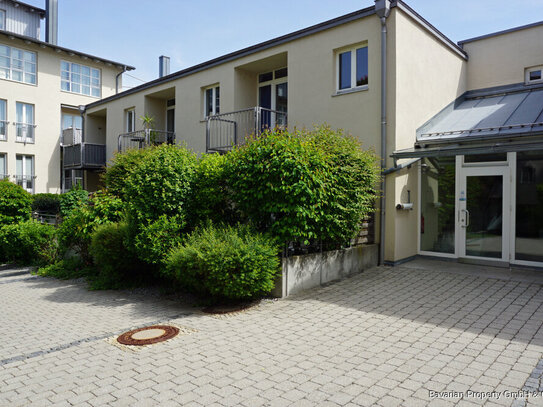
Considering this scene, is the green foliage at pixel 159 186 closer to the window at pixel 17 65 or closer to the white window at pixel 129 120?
the white window at pixel 129 120

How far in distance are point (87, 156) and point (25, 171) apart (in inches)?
174

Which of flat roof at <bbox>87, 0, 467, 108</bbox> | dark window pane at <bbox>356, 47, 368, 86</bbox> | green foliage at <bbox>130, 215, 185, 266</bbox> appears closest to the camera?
green foliage at <bbox>130, 215, 185, 266</bbox>

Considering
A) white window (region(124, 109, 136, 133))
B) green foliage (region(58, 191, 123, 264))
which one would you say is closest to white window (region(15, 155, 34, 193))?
white window (region(124, 109, 136, 133))

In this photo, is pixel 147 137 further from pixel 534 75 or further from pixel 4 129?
pixel 534 75

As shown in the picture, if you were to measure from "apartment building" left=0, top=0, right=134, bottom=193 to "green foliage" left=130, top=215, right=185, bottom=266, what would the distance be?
53.9ft

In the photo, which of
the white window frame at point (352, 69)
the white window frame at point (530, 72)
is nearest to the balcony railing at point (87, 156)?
the white window frame at point (352, 69)

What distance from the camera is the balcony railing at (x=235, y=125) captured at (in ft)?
45.5

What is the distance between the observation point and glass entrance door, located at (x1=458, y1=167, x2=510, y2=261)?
9461 mm

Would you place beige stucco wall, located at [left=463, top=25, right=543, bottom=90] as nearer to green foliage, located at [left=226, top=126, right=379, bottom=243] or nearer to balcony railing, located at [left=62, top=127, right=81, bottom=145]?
green foliage, located at [left=226, top=126, right=379, bottom=243]

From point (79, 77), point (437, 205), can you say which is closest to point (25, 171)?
point (79, 77)

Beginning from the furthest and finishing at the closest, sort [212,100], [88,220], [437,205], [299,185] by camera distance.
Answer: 1. [212,100]
2. [437,205]
3. [88,220]
4. [299,185]

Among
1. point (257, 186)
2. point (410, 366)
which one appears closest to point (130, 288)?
point (257, 186)

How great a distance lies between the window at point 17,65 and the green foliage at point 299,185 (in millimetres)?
21406

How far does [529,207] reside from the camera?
30.1 ft
